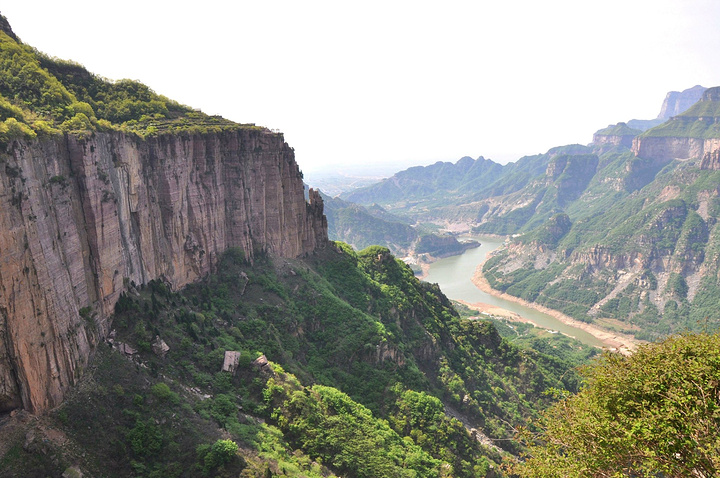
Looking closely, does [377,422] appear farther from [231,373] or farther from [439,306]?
[439,306]

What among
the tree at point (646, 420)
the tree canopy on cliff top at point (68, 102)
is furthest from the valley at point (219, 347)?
the tree canopy on cliff top at point (68, 102)

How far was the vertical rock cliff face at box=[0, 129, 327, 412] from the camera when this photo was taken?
31500 millimetres

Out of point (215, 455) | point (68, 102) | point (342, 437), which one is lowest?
point (342, 437)

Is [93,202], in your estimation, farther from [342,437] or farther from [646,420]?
[646,420]

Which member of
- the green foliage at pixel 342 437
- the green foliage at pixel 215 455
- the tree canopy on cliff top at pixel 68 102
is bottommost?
the green foliage at pixel 342 437

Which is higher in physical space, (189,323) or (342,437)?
(189,323)

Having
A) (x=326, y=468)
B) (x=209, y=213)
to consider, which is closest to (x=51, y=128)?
(x=209, y=213)

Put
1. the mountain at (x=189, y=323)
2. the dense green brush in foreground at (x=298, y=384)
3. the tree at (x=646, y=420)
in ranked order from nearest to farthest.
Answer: the tree at (x=646, y=420) → the mountain at (x=189, y=323) → the dense green brush in foreground at (x=298, y=384)

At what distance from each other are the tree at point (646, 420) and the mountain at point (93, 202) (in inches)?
1441

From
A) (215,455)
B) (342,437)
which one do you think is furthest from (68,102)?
(342,437)

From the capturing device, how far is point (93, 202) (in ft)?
136

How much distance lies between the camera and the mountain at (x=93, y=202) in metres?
31.9

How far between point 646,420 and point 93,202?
46.8 m

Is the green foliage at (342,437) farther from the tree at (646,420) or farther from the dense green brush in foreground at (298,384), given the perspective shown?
the tree at (646,420)
